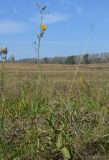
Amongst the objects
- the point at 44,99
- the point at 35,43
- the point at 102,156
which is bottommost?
the point at 102,156

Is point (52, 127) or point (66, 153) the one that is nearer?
point (66, 153)

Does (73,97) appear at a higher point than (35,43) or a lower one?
lower

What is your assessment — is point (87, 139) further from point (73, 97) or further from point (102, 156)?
point (73, 97)

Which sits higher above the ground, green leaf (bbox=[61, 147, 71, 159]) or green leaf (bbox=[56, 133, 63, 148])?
green leaf (bbox=[56, 133, 63, 148])

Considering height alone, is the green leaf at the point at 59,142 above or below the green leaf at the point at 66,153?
above

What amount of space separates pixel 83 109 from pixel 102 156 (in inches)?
36.6

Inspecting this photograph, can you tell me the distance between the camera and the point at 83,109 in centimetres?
452

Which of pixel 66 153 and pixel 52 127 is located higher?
pixel 52 127

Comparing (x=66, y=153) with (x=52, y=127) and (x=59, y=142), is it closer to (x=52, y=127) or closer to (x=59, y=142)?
(x=59, y=142)

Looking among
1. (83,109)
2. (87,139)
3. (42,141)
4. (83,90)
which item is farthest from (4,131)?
(83,90)

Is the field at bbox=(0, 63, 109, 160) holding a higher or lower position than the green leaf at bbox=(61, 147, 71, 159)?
higher

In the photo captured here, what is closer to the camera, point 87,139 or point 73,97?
point 87,139

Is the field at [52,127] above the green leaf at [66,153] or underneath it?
above

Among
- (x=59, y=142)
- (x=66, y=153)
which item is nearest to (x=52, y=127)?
(x=59, y=142)
